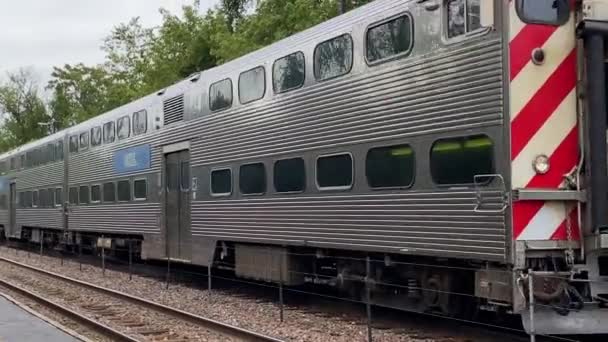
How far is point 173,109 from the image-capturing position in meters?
15.9

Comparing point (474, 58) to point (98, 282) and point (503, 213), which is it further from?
point (98, 282)

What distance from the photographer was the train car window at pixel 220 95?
13.5m

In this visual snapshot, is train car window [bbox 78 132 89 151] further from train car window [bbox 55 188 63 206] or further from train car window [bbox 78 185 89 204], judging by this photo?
train car window [bbox 55 188 63 206]

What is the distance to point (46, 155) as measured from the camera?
2641cm

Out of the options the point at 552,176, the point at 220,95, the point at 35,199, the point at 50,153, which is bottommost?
the point at 35,199

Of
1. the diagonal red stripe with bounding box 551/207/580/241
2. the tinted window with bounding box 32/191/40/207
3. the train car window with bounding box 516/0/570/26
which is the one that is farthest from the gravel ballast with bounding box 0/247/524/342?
the tinted window with bounding box 32/191/40/207

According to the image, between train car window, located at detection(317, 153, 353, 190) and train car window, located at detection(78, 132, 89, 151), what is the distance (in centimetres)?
1276

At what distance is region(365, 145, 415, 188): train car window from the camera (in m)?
8.83

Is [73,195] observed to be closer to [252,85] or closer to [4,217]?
[252,85]

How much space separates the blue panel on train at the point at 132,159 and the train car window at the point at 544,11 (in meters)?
10.9

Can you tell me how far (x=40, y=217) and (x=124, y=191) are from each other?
982 centimetres

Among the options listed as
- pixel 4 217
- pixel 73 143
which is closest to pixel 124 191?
pixel 73 143

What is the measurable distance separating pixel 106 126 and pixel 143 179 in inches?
142

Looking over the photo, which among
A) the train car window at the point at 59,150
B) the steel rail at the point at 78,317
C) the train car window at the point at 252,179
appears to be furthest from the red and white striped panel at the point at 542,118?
the train car window at the point at 59,150
